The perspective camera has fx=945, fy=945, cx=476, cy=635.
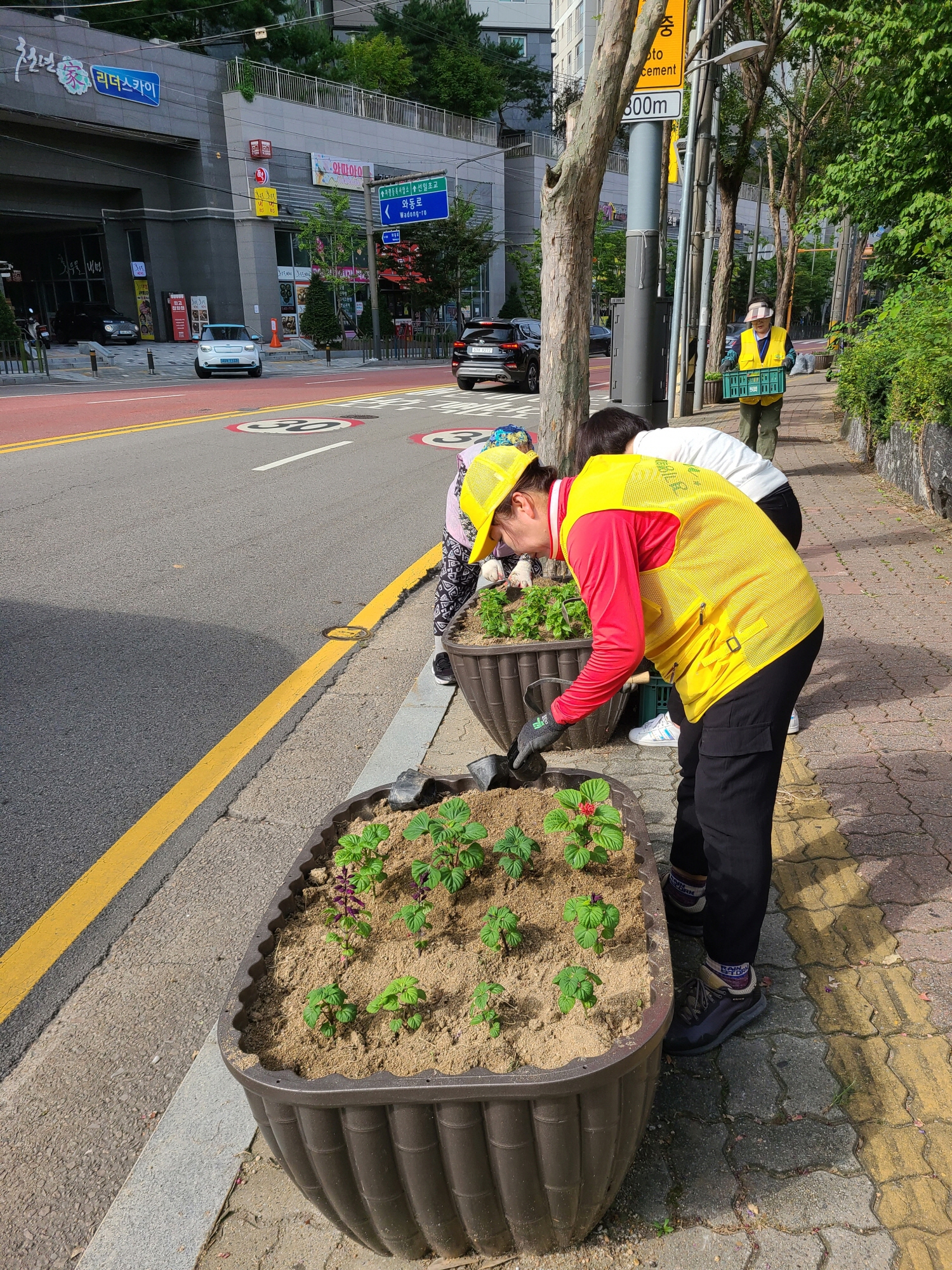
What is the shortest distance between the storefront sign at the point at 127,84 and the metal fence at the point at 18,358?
50.5ft

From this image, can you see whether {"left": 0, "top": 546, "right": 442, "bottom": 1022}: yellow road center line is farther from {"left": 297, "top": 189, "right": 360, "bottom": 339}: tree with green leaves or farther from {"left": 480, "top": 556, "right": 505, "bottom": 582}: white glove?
{"left": 297, "top": 189, "right": 360, "bottom": 339}: tree with green leaves

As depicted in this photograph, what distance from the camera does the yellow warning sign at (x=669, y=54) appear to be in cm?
658

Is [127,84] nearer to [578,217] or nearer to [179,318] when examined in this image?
[179,318]

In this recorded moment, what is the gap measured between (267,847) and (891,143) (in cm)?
1367

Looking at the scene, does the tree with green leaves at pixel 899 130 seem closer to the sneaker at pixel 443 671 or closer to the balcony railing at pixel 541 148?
the sneaker at pixel 443 671

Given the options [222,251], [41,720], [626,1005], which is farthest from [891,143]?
[222,251]

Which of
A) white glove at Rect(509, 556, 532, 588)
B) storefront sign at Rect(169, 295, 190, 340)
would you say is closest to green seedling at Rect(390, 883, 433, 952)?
white glove at Rect(509, 556, 532, 588)

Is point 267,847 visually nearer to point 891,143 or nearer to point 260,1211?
point 260,1211

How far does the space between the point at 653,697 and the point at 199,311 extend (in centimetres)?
4150

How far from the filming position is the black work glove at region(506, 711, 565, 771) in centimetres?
239

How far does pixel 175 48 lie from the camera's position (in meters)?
38.2

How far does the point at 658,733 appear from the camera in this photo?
4.14 meters

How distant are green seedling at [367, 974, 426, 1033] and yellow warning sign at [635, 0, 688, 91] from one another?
649 centimetres

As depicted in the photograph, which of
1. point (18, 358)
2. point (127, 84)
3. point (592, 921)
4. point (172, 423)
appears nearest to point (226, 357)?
point (18, 358)
